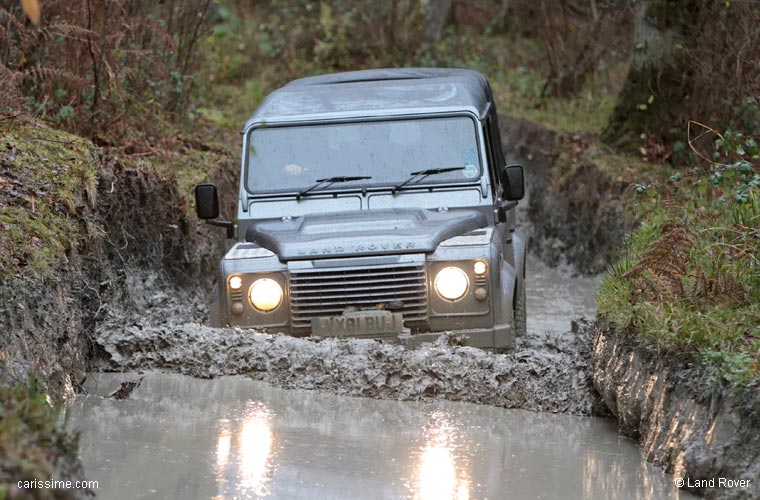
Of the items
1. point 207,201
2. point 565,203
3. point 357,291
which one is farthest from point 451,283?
point 565,203

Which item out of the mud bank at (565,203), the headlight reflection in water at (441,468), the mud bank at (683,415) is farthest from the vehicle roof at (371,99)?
the mud bank at (565,203)

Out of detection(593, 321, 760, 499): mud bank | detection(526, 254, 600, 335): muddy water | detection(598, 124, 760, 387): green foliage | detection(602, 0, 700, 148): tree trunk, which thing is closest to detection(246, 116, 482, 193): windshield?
detection(598, 124, 760, 387): green foliage

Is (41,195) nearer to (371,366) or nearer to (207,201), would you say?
(207,201)

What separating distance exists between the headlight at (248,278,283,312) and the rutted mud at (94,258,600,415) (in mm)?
230

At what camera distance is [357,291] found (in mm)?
7469

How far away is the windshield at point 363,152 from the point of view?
839 centimetres

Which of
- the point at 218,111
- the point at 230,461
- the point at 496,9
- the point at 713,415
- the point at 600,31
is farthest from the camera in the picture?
the point at 496,9

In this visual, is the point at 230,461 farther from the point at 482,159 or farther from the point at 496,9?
the point at 496,9

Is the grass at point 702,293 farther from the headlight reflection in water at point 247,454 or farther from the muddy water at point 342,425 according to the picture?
the headlight reflection in water at point 247,454

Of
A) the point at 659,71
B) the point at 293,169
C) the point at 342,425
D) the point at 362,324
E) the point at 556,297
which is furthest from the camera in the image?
the point at 659,71

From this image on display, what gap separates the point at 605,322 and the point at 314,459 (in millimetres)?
2248

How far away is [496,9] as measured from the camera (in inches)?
1264

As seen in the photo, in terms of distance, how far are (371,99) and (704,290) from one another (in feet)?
10.1

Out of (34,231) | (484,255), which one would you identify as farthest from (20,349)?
(484,255)
